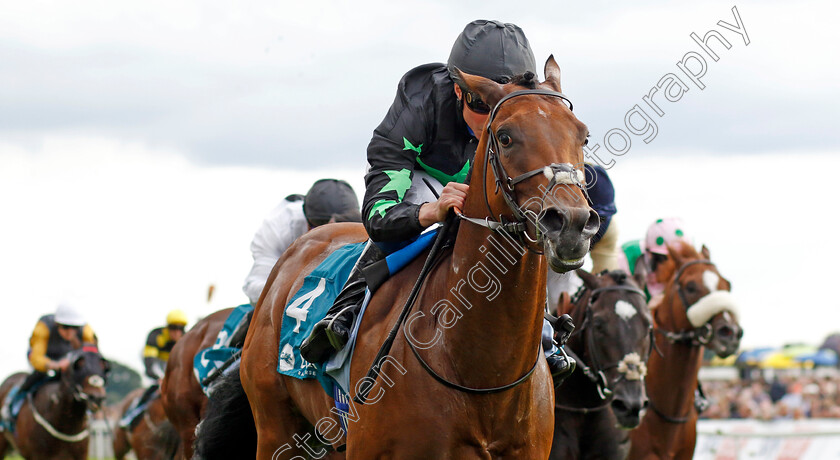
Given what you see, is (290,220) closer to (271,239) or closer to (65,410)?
(271,239)

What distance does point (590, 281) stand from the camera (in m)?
7.55

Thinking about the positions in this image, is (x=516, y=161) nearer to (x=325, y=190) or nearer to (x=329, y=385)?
(x=329, y=385)

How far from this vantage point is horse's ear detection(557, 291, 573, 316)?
7.58 metres

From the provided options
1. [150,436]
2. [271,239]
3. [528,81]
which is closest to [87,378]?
[150,436]

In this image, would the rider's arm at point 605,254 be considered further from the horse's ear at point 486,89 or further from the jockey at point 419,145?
the horse's ear at point 486,89

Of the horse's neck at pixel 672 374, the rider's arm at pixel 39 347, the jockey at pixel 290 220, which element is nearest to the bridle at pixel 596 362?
the horse's neck at pixel 672 374

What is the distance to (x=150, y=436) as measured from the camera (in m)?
10.4

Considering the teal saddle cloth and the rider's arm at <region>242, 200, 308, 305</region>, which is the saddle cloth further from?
the teal saddle cloth

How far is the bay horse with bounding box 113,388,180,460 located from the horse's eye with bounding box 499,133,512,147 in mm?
6658

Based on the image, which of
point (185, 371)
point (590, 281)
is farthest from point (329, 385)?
point (185, 371)

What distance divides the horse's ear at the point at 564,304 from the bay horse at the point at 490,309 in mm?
3216

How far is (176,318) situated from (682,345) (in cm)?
985

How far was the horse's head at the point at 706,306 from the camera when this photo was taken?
886 cm

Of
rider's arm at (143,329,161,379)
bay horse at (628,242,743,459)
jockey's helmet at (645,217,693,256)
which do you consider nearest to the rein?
rider's arm at (143,329,161,379)
